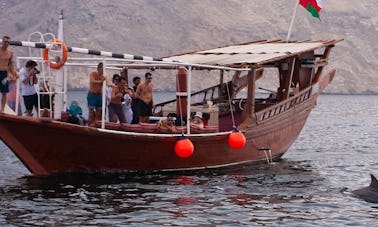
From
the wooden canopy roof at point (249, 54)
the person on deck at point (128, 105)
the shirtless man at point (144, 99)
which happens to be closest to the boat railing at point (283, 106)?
the wooden canopy roof at point (249, 54)

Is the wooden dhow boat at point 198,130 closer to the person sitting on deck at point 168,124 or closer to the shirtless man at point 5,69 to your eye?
the person sitting on deck at point 168,124

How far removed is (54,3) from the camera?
534 ft

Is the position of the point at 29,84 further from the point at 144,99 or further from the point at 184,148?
the point at 184,148

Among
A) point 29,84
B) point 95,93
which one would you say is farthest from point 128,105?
point 29,84

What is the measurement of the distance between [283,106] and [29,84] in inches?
350

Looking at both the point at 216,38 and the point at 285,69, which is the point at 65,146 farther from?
the point at 216,38

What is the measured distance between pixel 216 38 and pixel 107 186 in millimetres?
135370

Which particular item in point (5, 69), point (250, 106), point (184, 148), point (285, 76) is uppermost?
point (5, 69)

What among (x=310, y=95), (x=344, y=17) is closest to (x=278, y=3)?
(x=344, y=17)

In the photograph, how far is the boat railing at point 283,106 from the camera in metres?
25.4

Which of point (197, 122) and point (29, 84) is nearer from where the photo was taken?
point (29, 84)

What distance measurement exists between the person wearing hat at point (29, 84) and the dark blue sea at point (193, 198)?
6.86ft

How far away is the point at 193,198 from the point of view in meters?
19.8

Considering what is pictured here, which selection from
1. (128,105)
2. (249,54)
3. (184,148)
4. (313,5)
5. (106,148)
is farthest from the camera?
(313,5)
